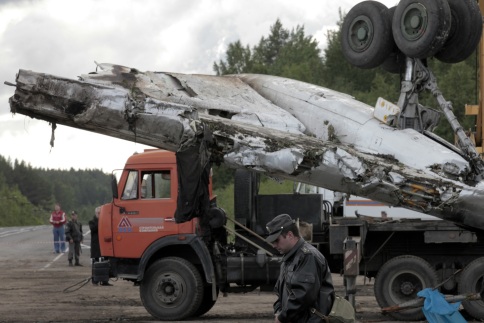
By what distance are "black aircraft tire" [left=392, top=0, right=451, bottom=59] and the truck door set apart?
7.06m

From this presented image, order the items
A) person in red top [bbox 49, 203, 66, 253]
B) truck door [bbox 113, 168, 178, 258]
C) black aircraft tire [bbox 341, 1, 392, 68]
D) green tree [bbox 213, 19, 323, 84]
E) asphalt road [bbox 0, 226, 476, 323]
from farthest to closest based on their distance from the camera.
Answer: green tree [bbox 213, 19, 323, 84]
person in red top [bbox 49, 203, 66, 253]
truck door [bbox 113, 168, 178, 258]
asphalt road [bbox 0, 226, 476, 323]
black aircraft tire [bbox 341, 1, 392, 68]

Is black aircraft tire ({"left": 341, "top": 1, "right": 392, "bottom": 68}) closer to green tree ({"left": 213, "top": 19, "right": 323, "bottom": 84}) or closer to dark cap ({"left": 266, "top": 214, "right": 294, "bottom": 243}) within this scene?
dark cap ({"left": 266, "top": 214, "right": 294, "bottom": 243})

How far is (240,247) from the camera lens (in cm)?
1602

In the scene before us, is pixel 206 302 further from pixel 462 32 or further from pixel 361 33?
pixel 462 32

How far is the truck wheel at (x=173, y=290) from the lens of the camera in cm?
1540

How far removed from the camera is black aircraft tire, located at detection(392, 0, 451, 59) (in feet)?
30.2

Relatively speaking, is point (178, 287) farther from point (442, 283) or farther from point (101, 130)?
point (101, 130)

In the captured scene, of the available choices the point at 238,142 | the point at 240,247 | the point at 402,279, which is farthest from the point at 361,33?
the point at 240,247

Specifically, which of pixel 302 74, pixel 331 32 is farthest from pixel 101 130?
pixel 331 32

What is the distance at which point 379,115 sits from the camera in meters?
10.5

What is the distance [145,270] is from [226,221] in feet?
4.92

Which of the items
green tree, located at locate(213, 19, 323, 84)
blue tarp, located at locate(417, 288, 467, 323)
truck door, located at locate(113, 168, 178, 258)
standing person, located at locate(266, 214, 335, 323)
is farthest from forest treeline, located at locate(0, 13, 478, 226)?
standing person, located at locate(266, 214, 335, 323)

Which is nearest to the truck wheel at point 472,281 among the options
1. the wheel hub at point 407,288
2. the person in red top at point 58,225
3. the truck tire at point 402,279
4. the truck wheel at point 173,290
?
the truck tire at point 402,279

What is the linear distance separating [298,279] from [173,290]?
8602 millimetres
